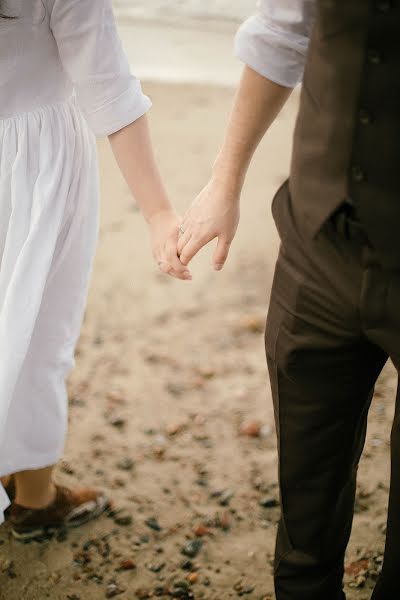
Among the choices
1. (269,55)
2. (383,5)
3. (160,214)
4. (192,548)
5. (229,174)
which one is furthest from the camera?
(192,548)

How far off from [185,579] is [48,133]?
1338 mm

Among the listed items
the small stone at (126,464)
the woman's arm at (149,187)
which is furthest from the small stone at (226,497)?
the woman's arm at (149,187)

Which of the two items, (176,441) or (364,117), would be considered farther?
(176,441)

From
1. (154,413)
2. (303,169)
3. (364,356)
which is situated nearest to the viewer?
(303,169)

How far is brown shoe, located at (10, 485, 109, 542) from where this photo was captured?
7.36ft

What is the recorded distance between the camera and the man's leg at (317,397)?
134cm

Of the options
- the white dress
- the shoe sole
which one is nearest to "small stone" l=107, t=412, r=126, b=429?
Answer: the shoe sole

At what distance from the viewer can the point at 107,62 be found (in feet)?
5.26

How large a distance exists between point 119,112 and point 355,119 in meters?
0.66

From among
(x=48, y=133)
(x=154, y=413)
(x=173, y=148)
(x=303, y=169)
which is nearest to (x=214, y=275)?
(x=154, y=413)

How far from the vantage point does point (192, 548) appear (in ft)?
7.44

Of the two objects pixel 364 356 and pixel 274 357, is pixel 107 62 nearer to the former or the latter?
pixel 274 357

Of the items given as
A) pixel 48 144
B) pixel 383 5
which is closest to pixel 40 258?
pixel 48 144

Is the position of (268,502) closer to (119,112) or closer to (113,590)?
(113,590)
